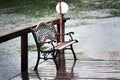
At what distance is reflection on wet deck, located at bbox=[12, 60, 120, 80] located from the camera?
6215 millimetres

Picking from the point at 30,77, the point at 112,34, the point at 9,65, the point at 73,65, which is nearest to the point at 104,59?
the point at 73,65

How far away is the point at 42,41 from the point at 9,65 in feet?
7.79

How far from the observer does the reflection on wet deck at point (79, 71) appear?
20.4 feet

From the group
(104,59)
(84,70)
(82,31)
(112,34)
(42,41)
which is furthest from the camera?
(82,31)

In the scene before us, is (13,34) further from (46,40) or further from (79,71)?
(79,71)

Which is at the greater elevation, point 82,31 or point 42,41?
point 42,41

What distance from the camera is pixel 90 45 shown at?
12125mm

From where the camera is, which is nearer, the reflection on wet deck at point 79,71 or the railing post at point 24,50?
the reflection on wet deck at point 79,71

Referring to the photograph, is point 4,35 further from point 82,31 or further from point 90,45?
point 82,31

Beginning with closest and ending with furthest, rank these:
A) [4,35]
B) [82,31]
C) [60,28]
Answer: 1. [4,35]
2. [60,28]
3. [82,31]

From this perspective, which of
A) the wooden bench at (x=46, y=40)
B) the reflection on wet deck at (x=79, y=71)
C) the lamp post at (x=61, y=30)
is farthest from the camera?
the lamp post at (x=61, y=30)

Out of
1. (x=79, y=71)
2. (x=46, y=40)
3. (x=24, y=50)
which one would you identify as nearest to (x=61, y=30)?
(x=46, y=40)

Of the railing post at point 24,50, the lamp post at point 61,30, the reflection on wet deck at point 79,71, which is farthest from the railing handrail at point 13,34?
the lamp post at point 61,30

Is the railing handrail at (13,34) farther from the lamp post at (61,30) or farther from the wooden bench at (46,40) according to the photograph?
the lamp post at (61,30)
